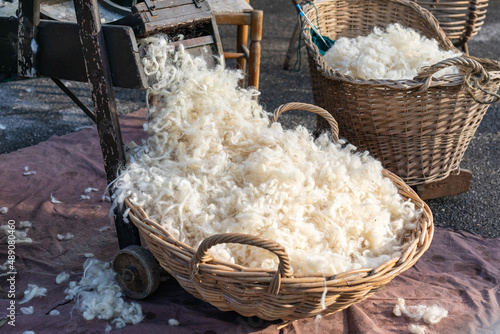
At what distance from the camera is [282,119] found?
11.2ft

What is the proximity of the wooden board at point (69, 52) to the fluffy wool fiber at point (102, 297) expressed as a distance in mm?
740

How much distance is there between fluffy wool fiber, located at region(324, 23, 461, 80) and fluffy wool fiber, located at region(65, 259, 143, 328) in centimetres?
147

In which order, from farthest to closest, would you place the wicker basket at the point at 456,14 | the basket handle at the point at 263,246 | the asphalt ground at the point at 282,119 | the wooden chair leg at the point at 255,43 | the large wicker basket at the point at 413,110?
the wicker basket at the point at 456,14 < the wooden chair leg at the point at 255,43 < the asphalt ground at the point at 282,119 < the large wicker basket at the point at 413,110 < the basket handle at the point at 263,246

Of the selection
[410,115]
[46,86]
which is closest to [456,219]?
[410,115]

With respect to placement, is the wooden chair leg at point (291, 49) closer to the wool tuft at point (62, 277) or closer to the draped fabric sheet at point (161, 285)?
the draped fabric sheet at point (161, 285)

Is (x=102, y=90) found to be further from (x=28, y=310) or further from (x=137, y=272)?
(x=28, y=310)

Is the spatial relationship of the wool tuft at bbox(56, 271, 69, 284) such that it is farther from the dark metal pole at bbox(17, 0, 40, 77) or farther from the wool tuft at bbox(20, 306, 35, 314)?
the dark metal pole at bbox(17, 0, 40, 77)

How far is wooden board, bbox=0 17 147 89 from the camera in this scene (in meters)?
1.54

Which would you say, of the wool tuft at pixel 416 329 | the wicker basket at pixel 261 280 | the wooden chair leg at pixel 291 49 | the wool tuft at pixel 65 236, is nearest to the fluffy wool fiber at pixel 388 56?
the wicker basket at pixel 261 280

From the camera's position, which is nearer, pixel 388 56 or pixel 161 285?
pixel 161 285

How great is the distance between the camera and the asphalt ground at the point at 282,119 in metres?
2.43

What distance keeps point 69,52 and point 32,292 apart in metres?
0.90

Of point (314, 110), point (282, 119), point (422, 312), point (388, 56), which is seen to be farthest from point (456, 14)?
point (422, 312)

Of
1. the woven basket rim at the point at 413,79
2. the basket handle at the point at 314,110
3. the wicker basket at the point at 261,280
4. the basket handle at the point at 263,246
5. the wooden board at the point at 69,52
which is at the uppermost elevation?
the wooden board at the point at 69,52
